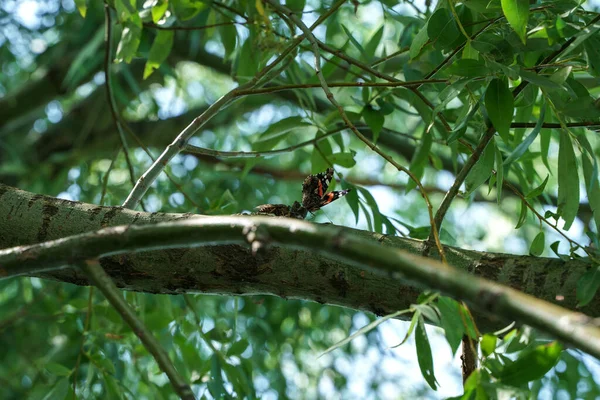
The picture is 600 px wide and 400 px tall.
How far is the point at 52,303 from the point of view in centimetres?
231

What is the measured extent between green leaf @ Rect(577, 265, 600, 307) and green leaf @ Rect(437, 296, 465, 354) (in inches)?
4.8

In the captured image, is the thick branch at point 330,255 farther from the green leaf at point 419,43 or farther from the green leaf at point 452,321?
the green leaf at point 419,43

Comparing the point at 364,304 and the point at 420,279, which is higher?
the point at 364,304

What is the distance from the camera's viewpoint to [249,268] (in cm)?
85

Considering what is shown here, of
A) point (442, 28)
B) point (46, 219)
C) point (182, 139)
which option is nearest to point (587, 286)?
point (442, 28)

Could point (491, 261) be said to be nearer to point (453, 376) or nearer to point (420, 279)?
point (420, 279)

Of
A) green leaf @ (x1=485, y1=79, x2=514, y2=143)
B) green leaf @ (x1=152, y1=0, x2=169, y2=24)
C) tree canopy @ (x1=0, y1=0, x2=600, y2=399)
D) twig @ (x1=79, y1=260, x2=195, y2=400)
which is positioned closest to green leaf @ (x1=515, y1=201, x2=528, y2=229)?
tree canopy @ (x1=0, y1=0, x2=600, y2=399)

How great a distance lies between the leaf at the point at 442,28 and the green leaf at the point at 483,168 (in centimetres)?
15

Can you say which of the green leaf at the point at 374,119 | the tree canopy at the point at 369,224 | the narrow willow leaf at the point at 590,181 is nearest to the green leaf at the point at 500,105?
the tree canopy at the point at 369,224

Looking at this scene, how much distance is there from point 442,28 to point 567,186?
0.25 m

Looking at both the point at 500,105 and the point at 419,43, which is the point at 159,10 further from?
the point at 500,105

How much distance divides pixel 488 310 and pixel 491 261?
1.16 ft

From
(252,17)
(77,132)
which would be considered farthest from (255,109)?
(252,17)

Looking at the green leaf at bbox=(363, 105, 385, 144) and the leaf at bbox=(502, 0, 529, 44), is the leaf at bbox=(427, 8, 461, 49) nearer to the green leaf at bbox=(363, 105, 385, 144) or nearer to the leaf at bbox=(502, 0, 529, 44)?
the leaf at bbox=(502, 0, 529, 44)
